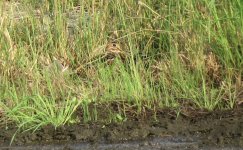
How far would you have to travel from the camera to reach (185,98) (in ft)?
13.2

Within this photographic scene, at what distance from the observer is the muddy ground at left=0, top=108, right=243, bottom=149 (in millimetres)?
3545

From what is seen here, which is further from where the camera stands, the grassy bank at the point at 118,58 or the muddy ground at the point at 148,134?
the grassy bank at the point at 118,58

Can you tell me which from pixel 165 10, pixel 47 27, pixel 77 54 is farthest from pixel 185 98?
pixel 47 27

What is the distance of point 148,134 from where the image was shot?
12.1 feet

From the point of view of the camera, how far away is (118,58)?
4.64 meters

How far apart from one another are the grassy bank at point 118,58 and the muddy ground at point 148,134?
11 centimetres

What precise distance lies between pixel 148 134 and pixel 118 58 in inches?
43.6

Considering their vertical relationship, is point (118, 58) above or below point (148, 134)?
above

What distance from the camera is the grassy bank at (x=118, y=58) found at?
3.98m

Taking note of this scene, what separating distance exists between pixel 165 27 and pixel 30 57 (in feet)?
3.78

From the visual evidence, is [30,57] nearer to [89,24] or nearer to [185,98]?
[89,24]

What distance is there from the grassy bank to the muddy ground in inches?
4.4

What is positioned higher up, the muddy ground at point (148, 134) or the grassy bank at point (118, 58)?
the grassy bank at point (118, 58)

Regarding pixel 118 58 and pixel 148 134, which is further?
pixel 118 58
